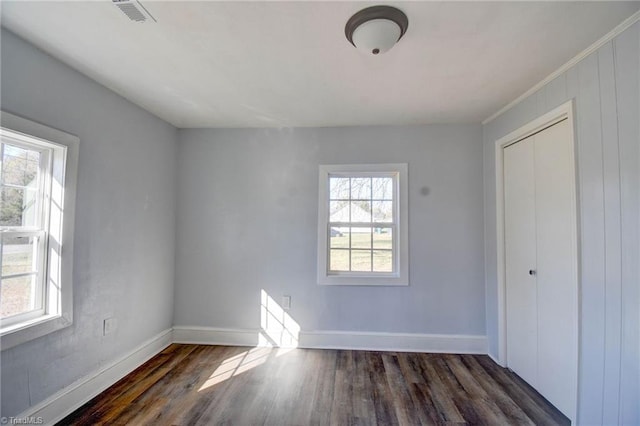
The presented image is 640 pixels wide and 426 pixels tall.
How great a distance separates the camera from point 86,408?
2.08 m

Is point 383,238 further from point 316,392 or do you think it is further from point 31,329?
point 31,329

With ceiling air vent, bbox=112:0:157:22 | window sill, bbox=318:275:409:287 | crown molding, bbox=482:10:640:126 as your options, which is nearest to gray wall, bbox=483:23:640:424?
crown molding, bbox=482:10:640:126

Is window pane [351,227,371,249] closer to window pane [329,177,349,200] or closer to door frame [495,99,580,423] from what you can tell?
window pane [329,177,349,200]

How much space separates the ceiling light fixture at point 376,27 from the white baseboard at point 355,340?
9.19 feet

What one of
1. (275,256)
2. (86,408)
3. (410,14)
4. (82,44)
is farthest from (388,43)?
(86,408)

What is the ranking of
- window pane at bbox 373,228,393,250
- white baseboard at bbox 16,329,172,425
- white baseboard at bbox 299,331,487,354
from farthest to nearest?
window pane at bbox 373,228,393,250
white baseboard at bbox 299,331,487,354
white baseboard at bbox 16,329,172,425

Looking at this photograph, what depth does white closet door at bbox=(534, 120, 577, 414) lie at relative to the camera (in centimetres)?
198

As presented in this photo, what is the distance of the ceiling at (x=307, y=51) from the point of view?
1.49 metres

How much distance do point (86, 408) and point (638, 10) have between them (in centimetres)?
426

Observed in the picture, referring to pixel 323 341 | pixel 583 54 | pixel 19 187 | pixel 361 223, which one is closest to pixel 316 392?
pixel 323 341

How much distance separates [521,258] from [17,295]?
387 centimetres

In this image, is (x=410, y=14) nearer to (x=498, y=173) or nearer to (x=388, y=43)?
(x=388, y=43)

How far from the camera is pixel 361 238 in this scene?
3293 mm

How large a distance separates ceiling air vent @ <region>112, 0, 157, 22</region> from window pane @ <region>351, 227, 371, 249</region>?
2570mm
